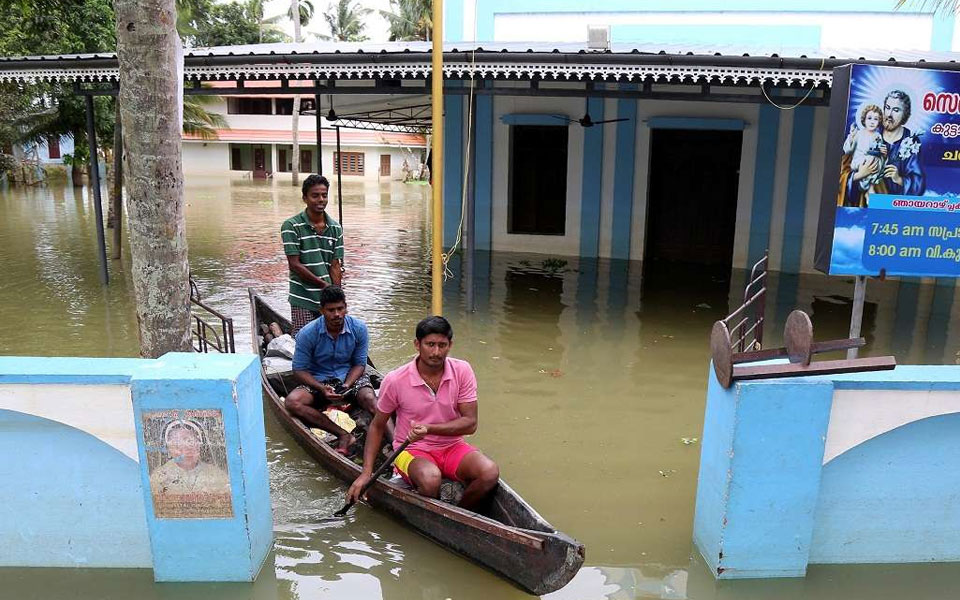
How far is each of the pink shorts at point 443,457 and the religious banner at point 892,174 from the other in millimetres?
3269

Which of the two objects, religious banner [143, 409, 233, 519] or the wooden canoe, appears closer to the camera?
the wooden canoe

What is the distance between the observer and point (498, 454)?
5.70 metres

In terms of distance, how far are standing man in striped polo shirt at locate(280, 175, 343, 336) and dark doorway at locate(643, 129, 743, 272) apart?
7741 mm

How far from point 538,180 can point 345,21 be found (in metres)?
37.4

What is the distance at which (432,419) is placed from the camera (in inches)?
173

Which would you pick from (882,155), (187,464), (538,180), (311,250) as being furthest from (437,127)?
(538,180)

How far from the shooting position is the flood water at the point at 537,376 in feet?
13.4

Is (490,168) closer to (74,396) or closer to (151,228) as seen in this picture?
(151,228)

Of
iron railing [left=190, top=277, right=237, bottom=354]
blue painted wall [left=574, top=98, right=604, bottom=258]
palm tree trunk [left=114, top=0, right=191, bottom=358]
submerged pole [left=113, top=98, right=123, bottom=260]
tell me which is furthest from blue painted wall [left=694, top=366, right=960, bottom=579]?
submerged pole [left=113, top=98, right=123, bottom=260]

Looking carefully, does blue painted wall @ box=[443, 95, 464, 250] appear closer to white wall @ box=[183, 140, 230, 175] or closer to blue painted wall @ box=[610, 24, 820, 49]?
blue painted wall @ box=[610, 24, 820, 49]

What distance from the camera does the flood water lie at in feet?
13.4

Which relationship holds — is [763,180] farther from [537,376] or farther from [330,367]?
[330,367]

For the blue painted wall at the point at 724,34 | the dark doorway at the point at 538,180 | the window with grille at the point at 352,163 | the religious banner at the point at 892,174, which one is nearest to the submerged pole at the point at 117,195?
the dark doorway at the point at 538,180

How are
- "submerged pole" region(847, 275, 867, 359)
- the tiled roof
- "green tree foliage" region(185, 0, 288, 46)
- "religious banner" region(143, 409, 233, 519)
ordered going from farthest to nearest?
the tiled roof
"green tree foliage" region(185, 0, 288, 46)
"submerged pole" region(847, 275, 867, 359)
"religious banner" region(143, 409, 233, 519)
